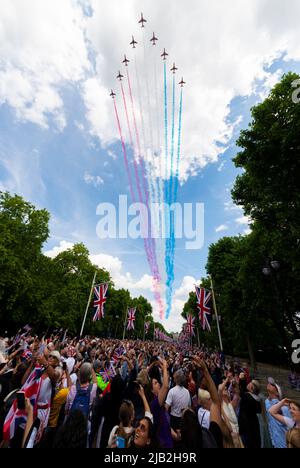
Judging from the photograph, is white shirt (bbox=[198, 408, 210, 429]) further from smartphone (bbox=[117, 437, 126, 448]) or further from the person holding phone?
smartphone (bbox=[117, 437, 126, 448])

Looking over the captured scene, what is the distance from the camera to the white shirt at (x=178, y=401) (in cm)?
500

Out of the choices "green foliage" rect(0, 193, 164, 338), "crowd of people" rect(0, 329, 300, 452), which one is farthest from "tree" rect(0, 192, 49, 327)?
"crowd of people" rect(0, 329, 300, 452)

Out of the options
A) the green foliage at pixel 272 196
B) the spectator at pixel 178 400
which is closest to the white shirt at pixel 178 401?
the spectator at pixel 178 400

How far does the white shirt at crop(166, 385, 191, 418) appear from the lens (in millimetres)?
5004

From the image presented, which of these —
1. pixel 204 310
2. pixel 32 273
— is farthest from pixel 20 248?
pixel 204 310

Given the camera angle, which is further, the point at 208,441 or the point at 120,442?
the point at 120,442

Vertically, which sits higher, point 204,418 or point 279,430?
point 204,418

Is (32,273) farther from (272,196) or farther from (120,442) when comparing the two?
(120,442)

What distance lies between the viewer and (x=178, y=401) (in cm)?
504

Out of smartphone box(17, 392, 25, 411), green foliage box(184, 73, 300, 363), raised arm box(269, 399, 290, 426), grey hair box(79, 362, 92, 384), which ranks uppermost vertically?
green foliage box(184, 73, 300, 363)

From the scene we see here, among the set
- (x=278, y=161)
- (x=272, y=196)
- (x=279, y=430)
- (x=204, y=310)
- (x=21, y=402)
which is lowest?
(x=279, y=430)

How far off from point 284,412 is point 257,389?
5.17ft
